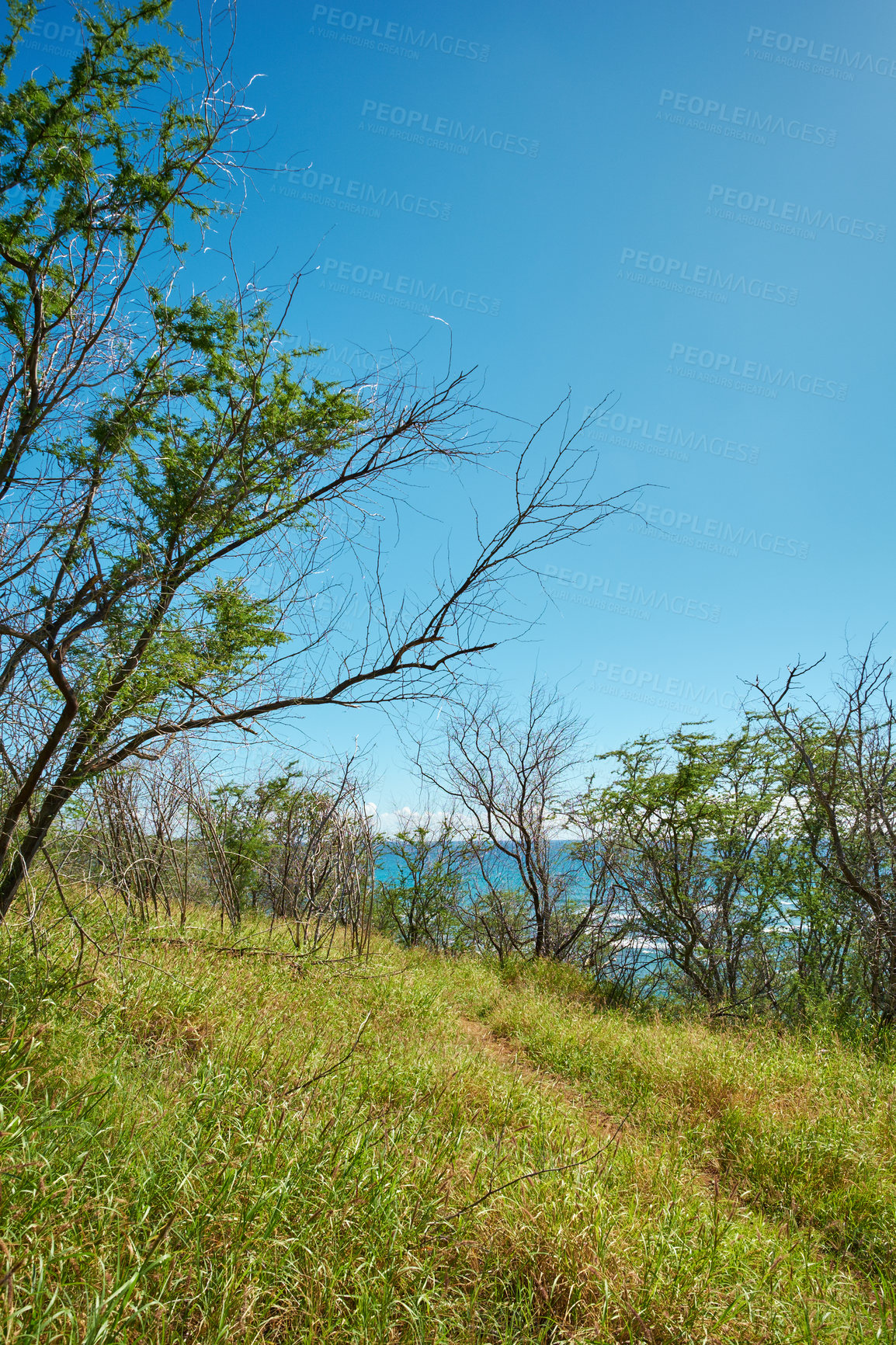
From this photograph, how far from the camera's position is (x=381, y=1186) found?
2145 millimetres

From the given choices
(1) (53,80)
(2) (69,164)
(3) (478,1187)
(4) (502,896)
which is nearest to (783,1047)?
(3) (478,1187)

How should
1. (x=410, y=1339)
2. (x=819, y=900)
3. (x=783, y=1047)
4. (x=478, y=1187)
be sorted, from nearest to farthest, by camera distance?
(x=410, y=1339) → (x=478, y=1187) → (x=783, y=1047) → (x=819, y=900)

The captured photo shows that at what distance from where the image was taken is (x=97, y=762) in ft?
9.37

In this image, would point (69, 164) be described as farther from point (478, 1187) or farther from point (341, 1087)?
point (478, 1187)

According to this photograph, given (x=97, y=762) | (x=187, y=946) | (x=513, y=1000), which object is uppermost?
(x=97, y=762)

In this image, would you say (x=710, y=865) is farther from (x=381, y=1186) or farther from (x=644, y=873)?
(x=381, y=1186)

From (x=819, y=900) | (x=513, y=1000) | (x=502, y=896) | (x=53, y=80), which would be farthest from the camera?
(x=502, y=896)

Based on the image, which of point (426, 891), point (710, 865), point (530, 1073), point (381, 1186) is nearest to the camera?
point (381, 1186)

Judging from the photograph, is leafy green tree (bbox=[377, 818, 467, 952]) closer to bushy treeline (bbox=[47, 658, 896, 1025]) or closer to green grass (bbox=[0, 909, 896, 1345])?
bushy treeline (bbox=[47, 658, 896, 1025])

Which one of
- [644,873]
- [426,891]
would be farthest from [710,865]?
[426,891]

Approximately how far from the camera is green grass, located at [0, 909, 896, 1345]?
1.67 meters

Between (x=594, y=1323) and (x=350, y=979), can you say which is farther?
(x=350, y=979)

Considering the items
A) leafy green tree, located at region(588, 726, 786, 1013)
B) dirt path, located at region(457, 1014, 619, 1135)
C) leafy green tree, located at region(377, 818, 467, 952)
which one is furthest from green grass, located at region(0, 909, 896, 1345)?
leafy green tree, located at region(377, 818, 467, 952)

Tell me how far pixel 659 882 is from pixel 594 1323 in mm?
6721
